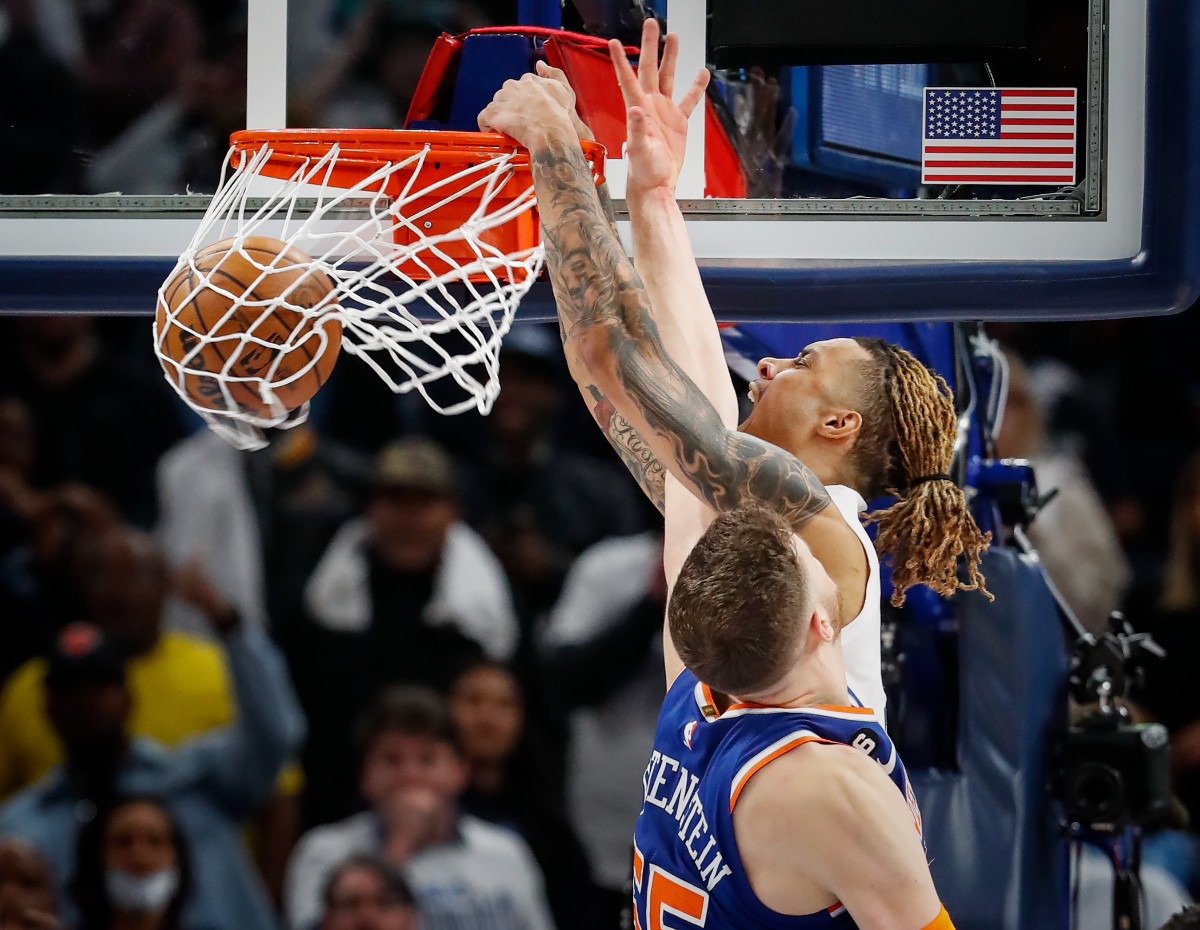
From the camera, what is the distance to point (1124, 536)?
510 centimetres

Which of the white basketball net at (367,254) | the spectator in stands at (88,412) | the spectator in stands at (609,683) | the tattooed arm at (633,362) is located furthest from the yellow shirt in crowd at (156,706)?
the tattooed arm at (633,362)

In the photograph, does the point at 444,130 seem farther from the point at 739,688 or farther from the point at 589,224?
the point at 739,688

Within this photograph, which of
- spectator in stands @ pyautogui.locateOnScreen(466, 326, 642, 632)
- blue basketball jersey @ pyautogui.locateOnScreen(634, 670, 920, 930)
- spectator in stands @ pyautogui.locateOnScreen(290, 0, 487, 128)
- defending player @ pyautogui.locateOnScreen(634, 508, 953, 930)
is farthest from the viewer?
spectator in stands @ pyautogui.locateOnScreen(466, 326, 642, 632)

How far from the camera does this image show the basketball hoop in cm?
235

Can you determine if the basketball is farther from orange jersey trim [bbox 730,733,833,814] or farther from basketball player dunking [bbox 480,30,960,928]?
orange jersey trim [bbox 730,733,833,814]

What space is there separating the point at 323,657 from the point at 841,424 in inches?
93.9

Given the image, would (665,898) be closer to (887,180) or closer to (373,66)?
(887,180)

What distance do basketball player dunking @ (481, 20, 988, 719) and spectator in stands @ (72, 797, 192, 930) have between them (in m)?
2.31

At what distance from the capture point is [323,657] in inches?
177

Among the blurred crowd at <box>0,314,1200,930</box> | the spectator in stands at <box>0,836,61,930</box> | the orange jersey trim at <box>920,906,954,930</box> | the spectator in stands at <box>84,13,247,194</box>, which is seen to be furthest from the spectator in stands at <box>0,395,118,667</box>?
the orange jersey trim at <box>920,906,954,930</box>

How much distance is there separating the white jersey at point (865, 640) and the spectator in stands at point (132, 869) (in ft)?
8.62

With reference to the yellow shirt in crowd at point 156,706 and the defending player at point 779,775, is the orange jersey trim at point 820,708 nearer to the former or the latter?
the defending player at point 779,775

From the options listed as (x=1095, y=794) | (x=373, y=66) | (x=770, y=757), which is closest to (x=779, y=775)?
(x=770, y=757)

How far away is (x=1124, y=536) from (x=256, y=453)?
2.90 metres
